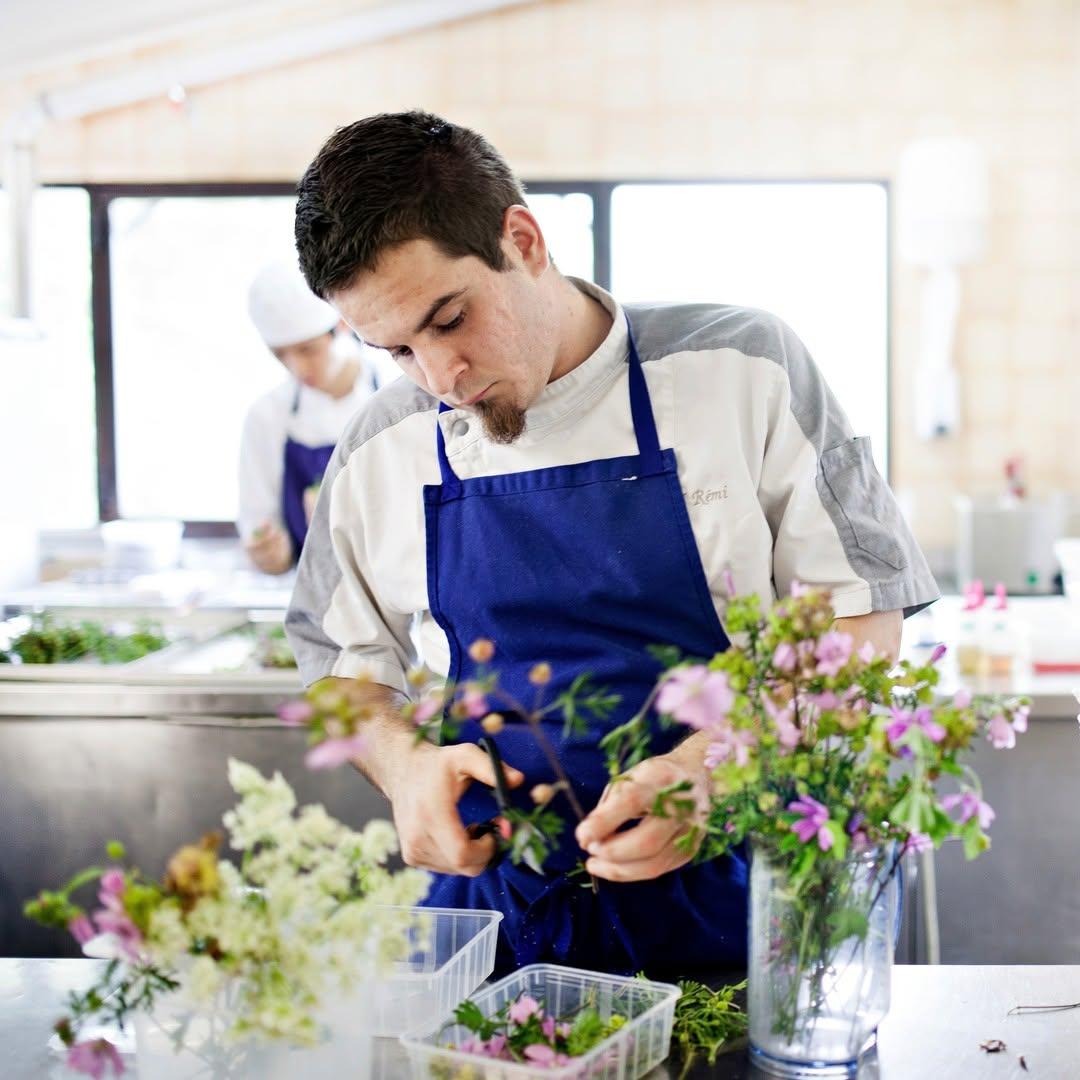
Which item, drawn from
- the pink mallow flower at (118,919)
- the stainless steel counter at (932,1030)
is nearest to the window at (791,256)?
the stainless steel counter at (932,1030)

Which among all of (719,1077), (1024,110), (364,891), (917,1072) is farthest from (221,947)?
(1024,110)

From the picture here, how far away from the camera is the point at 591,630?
1596 mm

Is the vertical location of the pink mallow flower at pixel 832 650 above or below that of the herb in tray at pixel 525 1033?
above

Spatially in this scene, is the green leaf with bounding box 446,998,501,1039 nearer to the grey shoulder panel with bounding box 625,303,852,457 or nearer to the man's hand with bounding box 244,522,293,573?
the grey shoulder panel with bounding box 625,303,852,457

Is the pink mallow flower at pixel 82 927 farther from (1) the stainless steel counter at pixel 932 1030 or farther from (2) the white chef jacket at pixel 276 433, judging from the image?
(2) the white chef jacket at pixel 276 433

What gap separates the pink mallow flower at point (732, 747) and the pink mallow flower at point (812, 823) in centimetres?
6

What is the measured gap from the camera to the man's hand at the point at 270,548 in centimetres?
371

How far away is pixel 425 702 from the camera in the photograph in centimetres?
93

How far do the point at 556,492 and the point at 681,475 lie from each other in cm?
15

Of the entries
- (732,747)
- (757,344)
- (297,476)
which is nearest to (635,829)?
(732,747)

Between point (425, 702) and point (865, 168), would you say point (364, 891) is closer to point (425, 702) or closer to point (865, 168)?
point (425, 702)

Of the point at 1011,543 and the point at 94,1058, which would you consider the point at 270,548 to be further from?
the point at 94,1058

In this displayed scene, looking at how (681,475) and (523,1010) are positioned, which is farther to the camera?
(681,475)

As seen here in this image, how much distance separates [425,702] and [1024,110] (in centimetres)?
425
